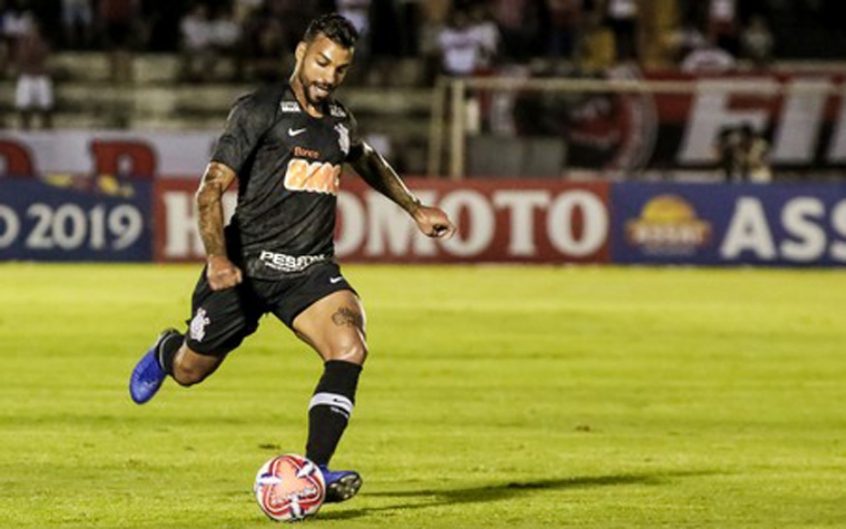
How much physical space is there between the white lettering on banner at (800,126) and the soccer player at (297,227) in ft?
89.6

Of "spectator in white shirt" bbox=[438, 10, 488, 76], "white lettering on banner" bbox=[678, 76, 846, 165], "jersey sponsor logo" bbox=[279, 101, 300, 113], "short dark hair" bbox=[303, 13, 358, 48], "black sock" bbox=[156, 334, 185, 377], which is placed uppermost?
"short dark hair" bbox=[303, 13, 358, 48]

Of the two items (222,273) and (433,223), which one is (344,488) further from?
(433,223)

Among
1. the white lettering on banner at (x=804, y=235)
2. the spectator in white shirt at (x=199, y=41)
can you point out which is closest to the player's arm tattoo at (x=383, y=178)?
the white lettering on banner at (x=804, y=235)

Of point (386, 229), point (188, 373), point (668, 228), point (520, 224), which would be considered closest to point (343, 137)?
point (188, 373)

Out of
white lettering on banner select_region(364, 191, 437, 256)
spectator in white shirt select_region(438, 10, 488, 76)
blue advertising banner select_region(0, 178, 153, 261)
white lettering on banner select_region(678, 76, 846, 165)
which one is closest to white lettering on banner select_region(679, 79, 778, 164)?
white lettering on banner select_region(678, 76, 846, 165)

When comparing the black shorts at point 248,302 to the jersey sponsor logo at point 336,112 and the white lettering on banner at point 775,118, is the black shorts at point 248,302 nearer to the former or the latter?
the jersey sponsor logo at point 336,112

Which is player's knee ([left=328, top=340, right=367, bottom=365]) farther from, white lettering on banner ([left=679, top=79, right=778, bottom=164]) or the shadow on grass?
white lettering on banner ([left=679, top=79, right=778, bottom=164])

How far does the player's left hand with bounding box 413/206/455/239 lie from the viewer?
36.2 ft

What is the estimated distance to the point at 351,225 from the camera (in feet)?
101

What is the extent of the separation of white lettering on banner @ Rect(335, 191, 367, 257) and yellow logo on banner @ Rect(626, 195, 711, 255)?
13.1 ft

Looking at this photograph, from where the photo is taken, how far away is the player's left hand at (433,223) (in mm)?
11023

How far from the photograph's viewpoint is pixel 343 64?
10414 millimetres

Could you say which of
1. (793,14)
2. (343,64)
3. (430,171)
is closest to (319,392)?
(343,64)

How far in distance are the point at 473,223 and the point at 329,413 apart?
69.6 ft
